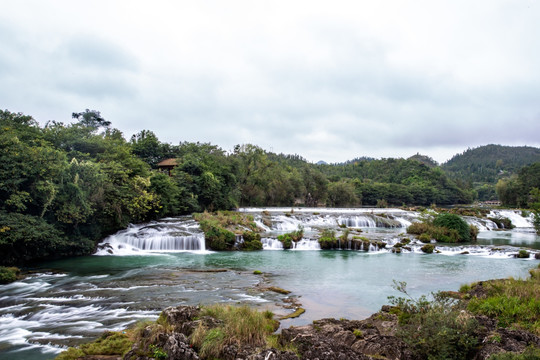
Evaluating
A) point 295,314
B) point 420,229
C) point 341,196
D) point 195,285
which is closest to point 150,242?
point 195,285

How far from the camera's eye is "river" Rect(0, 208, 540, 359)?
10.1 m

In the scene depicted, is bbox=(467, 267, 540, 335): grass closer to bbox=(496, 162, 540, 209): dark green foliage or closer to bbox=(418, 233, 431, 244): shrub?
bbox=(418, 233, 431, 244): shrub

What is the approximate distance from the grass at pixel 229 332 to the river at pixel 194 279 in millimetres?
2750

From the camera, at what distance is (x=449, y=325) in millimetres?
6715

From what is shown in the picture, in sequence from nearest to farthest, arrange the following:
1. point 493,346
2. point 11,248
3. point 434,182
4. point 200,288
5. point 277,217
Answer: point 493,346, point 200,288, point 11,248, point 277,217, point 434,182

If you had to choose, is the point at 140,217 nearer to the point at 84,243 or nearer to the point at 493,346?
the point at 84,243

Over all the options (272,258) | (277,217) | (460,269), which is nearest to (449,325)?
(460,269)

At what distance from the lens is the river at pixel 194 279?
10.1 m

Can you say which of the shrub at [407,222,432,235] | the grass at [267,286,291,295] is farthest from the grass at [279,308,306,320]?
the shrub at [407,222,432,235]

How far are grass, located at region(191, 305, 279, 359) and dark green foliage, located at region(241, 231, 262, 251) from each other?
56.8 feet

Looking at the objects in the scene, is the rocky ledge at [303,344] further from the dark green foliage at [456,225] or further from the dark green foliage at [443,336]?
the dark green foliage at [456,225]

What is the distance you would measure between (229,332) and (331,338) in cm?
230

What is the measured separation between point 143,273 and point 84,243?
7.84 meters

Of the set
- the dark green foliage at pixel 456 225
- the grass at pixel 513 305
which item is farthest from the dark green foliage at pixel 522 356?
the dark green foliage at pixel 456 225
